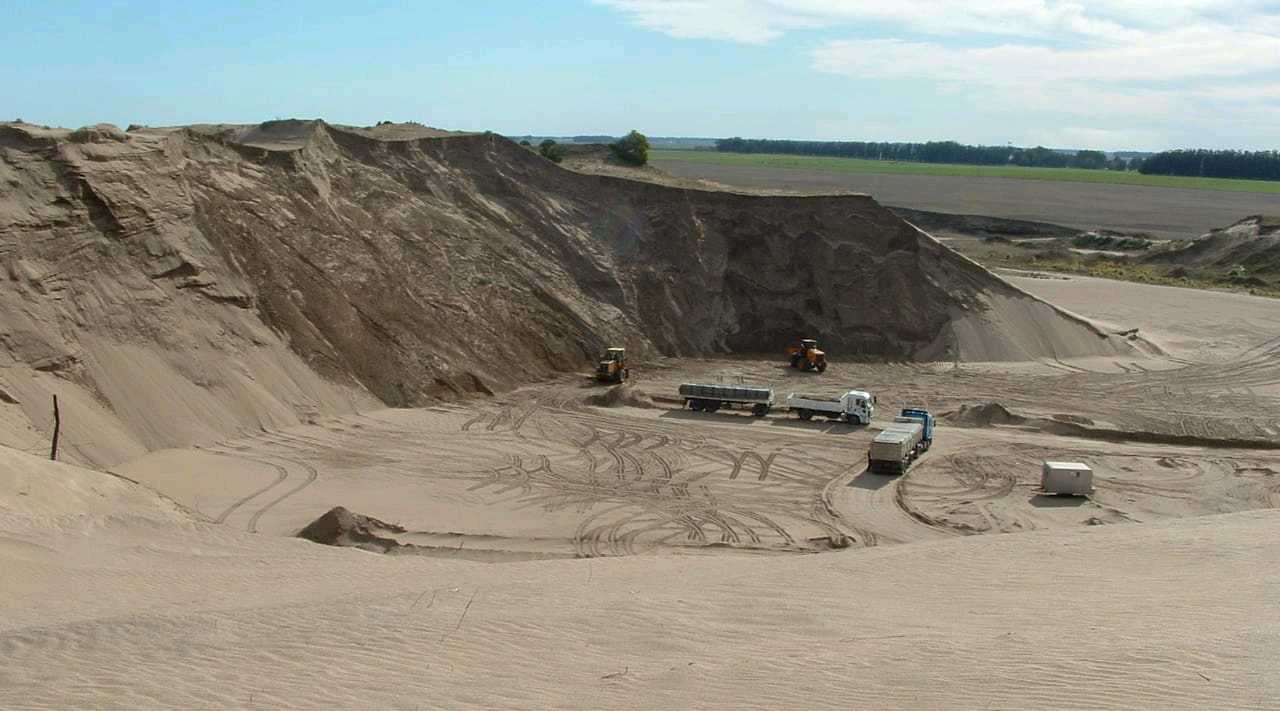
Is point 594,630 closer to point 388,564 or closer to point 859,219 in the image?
point 388,564

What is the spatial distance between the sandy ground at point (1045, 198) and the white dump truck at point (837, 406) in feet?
177

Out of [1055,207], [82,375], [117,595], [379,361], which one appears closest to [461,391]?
[379,361]

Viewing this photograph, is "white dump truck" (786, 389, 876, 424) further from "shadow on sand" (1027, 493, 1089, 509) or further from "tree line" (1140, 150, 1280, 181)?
"tree line" (1140, 150, 1280, 181)

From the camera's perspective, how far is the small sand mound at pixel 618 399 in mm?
32688

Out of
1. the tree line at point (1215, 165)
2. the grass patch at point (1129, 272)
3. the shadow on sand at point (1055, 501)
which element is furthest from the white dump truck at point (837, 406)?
the tree line at point (1215, 165)

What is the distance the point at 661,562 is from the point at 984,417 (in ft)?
53.0

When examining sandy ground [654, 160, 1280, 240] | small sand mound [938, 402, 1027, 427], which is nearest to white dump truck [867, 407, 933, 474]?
small sand mound [938, 402, 1027, 427]

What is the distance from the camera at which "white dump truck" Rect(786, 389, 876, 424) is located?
30.9 metres

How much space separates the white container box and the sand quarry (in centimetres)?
79

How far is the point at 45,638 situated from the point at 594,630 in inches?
230

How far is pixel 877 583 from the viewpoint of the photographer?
53.6 feet

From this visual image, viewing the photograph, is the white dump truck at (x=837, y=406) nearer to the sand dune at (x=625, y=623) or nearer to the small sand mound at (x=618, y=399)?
the small sand mound at (x=618, y=399)

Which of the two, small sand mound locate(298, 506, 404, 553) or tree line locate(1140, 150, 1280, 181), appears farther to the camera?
tree line locate(1140, 150, 1280, 181)

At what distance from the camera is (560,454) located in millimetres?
27484
